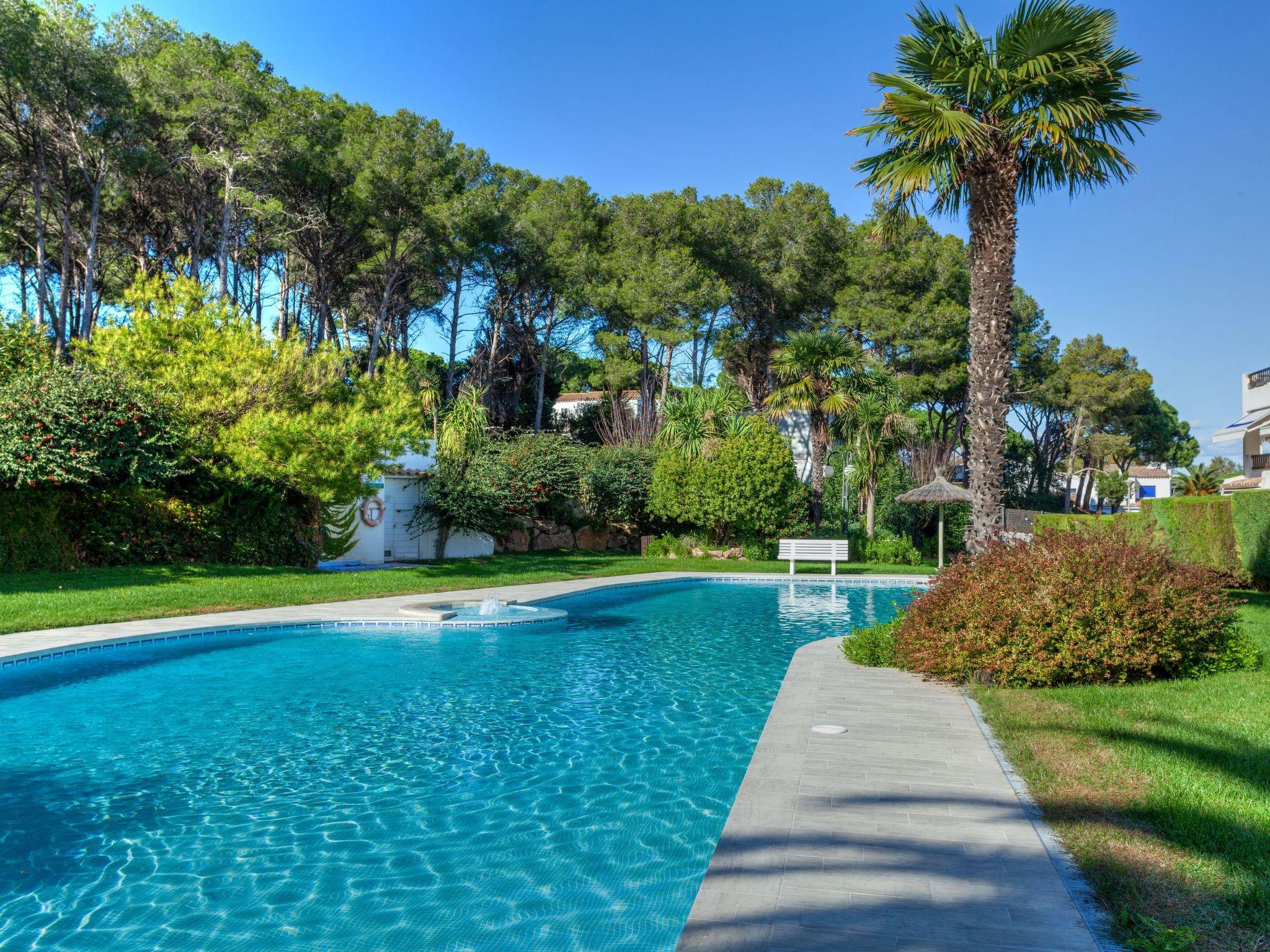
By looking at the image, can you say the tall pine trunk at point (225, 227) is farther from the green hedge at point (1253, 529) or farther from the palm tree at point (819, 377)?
the green hedge at point (1253, 529)

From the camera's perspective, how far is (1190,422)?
273 feet

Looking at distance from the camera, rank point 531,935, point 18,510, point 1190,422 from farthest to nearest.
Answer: point 1190,422 → point 18,510 → point 531,935

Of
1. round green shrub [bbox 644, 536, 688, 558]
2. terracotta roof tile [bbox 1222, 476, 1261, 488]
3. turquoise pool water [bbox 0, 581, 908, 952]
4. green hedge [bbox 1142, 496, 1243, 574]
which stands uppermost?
terracotta roof tile [bbox 1222, 476, 1261, 488]

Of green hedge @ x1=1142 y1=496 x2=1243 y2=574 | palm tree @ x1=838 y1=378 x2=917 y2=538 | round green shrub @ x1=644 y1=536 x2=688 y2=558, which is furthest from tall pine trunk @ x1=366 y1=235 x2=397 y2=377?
green hedge @ x1=1142 y1=496 x2=1243 y2=574

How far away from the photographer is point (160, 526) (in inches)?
696

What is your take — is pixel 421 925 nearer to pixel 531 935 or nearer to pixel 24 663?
pixel 531 935

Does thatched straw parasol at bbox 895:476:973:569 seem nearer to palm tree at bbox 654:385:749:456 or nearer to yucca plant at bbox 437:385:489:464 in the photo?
palm tree at bbox 654:385:749:456

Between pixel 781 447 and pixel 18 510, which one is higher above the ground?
pixel 781 447

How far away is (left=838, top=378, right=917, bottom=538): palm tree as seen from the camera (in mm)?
26656

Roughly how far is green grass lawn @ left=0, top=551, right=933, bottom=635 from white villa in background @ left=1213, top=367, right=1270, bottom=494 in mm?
11680

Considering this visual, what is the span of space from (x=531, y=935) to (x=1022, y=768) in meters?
3.50

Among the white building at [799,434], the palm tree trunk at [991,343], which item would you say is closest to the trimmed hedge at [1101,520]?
the palm tree trunk at [991,343]

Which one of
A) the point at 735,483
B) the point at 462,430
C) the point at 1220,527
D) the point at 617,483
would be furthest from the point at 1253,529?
the point at 462,430

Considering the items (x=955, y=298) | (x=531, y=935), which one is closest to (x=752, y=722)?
(x=531, y=935)
